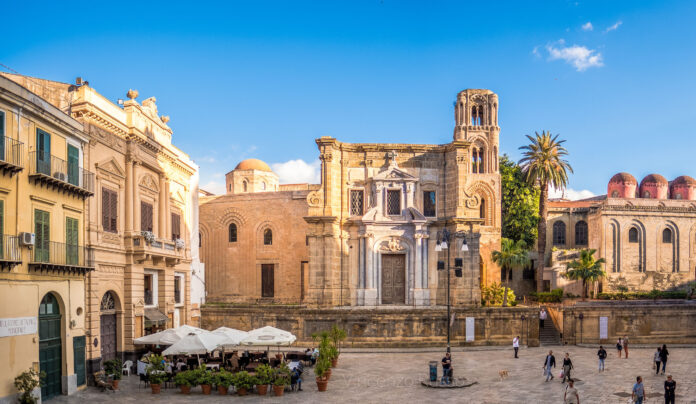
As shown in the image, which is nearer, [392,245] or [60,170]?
[60,170]

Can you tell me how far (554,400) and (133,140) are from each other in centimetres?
2073

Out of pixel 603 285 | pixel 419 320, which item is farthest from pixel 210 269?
pixel 603 285

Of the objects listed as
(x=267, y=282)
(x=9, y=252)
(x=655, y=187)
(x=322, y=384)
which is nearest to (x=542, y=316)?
(x=322, y=384)

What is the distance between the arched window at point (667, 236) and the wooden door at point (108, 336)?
47.4 m

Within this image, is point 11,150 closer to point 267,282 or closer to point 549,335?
point 549,335

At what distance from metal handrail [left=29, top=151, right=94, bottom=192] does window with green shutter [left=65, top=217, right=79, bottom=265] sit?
1.44 meters

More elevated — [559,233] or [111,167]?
[111,167]

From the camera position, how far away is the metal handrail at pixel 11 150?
18.7 m

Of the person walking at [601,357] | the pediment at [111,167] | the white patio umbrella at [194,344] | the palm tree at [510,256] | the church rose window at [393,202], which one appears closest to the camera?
the white patio umbrella at [194,344]

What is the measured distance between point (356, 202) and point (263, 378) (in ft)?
64.5

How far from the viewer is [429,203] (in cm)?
4097

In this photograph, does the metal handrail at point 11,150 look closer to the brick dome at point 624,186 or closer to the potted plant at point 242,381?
the potted plant at point 242,381

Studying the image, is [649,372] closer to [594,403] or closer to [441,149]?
[594,403]

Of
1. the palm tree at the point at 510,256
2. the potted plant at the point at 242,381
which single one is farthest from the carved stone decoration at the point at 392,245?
the potted plant at the point at 242,381
